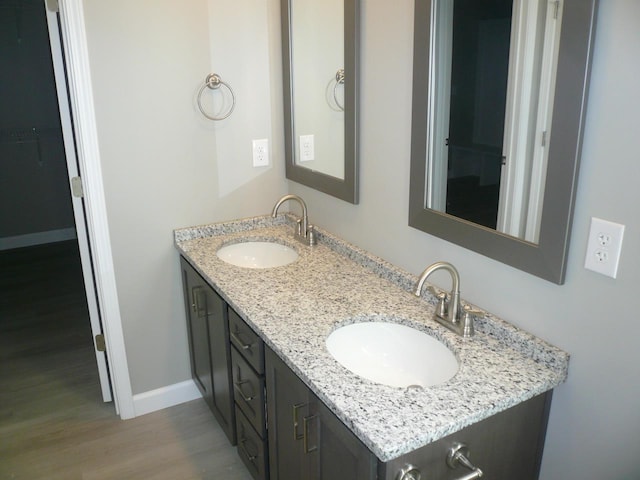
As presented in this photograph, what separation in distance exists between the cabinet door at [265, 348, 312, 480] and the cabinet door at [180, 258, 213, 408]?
24.6 inches

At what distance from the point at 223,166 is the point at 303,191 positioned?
0.38 metres

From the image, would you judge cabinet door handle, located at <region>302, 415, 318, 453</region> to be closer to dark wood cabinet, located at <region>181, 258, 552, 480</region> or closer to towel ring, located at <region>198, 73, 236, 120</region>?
dark wood cabinet, located at <region>181, 258, 552, 480</region>

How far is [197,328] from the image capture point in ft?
7.67

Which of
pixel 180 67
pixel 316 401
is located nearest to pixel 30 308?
pixel 180 67

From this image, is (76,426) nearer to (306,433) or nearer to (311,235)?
(311,235)

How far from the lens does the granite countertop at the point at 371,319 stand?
1163mm

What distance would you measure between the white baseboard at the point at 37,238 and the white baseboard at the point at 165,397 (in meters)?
2.91

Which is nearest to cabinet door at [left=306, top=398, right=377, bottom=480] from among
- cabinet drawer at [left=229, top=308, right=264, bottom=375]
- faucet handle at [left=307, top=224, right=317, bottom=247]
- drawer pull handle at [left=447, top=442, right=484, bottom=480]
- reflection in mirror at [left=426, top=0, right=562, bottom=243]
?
drawer pull handle at [left=447, top=442, right=484, bottom=480]

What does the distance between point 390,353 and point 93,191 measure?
136 centimetres

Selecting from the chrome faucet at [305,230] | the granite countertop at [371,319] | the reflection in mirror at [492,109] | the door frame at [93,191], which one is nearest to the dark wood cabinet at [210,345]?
the granite countertop at [371,319]

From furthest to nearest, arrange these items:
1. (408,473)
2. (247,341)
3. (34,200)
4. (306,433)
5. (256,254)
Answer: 1. (34,200)
2. (256,254)
3. (247,341)
4. (306,433)
5. (408,473)

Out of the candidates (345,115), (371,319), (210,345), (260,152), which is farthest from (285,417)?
(260,152)

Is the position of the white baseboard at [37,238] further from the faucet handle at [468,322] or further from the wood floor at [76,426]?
the faucet handle at [468,322]

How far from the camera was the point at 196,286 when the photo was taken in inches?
86.8
